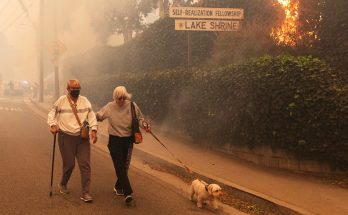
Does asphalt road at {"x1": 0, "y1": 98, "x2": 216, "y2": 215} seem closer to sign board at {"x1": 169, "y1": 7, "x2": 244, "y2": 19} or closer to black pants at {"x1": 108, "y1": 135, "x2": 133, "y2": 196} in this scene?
black pants at {"x1": 108, "y1": 135, "x2": 133, "y2": 196}

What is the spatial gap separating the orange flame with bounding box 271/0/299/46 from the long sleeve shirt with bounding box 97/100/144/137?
247 inches

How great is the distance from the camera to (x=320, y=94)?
8125 mm

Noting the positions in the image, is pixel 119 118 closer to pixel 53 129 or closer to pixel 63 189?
pixel 53 129

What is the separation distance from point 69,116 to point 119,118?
2.38ft

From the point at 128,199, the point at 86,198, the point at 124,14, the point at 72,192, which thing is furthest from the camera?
the point at 124,14

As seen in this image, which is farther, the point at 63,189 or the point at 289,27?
the point at 289,27

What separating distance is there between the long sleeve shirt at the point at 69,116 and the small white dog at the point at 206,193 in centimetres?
169

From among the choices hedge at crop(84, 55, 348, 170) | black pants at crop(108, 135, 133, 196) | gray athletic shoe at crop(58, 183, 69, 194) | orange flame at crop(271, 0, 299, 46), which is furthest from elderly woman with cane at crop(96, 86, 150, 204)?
orange flame at crop(271, 0, 299, 46)

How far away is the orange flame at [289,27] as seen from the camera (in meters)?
11.9

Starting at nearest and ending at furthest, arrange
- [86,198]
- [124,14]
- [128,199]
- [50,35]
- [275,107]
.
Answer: [128,199] < [86,198] < [275,107] < [124,14] < [50,35]

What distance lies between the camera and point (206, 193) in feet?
21.3

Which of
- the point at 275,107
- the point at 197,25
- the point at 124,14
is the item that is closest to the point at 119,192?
the point at 275,107

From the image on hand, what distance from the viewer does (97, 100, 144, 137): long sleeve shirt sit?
6633 mm

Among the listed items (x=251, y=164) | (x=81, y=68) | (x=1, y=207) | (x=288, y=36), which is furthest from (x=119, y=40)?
(x=1, y=207)
